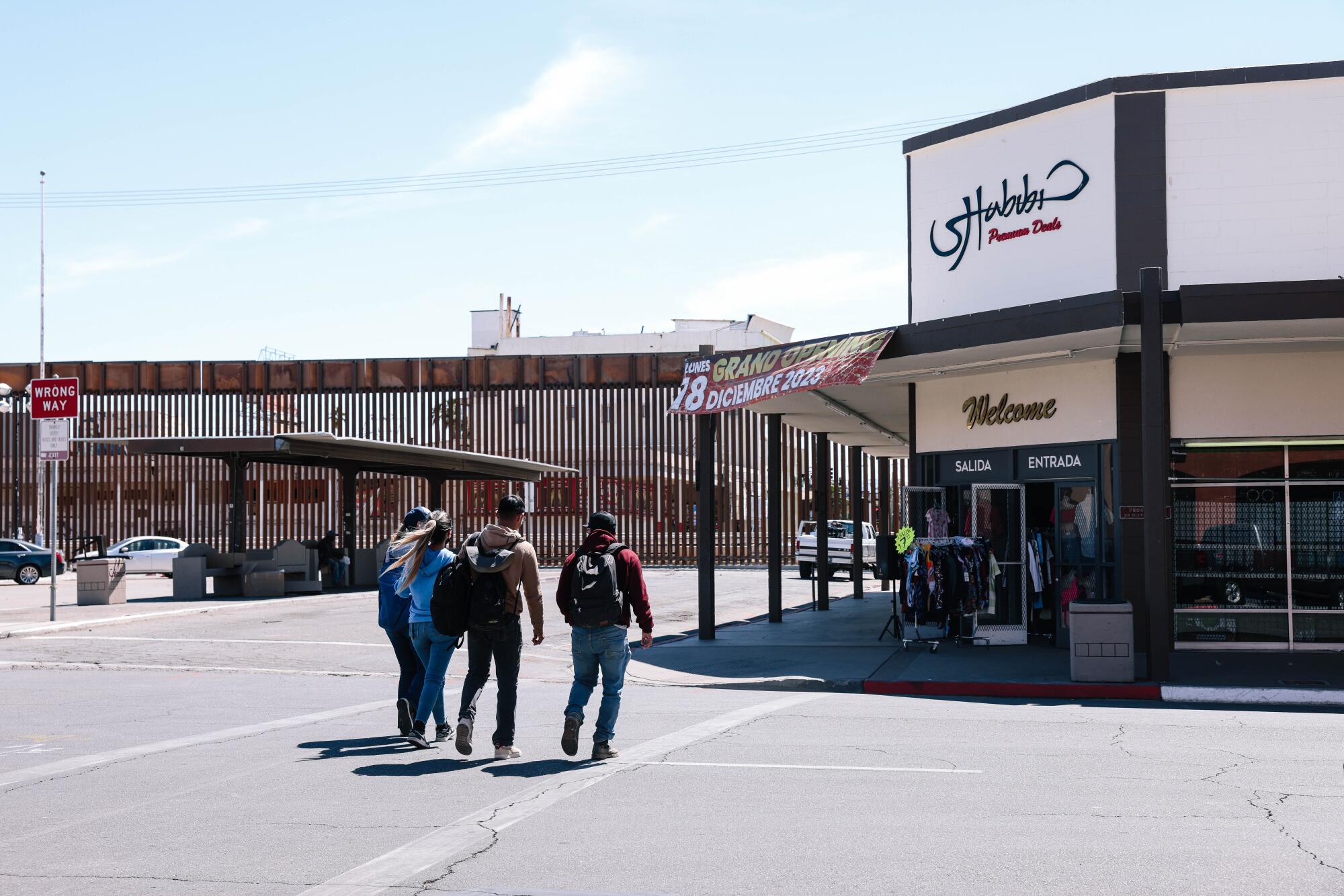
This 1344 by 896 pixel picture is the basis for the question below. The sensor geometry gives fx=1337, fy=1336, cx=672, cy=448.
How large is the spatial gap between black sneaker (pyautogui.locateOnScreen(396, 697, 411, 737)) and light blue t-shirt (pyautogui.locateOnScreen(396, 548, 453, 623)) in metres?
0.75

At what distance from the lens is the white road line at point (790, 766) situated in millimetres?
8906

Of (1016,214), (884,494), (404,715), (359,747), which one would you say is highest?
(1016,214)

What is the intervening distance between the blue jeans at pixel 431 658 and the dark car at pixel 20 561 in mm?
33459

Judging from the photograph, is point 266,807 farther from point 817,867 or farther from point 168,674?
point 168,674

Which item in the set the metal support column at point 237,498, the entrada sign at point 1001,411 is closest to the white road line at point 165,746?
the entrada sign at point 1001,411

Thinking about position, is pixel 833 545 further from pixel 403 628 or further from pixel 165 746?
pixel 165 746

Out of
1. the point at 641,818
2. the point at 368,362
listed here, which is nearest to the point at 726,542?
the point at 368,362

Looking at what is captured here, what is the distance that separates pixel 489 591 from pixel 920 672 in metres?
7.19

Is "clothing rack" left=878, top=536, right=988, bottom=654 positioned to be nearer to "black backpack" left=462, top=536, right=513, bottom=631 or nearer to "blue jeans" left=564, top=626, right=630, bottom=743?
"blue jeans" left=564, top=626, right=630, bottom=743

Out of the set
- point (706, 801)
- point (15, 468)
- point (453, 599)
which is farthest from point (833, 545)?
point (706, 801)

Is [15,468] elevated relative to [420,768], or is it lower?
elevated

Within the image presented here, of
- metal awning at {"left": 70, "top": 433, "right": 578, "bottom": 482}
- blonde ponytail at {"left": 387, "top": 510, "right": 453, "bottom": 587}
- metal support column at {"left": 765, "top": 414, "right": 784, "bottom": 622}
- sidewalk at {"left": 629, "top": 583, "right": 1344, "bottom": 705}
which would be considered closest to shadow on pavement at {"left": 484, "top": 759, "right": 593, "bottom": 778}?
blonde ponytail at {"left": 387, "top": 510, "right": 453, "bottom": 587}

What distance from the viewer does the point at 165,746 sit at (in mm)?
10336

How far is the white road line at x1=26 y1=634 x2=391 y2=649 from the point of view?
19266mm
